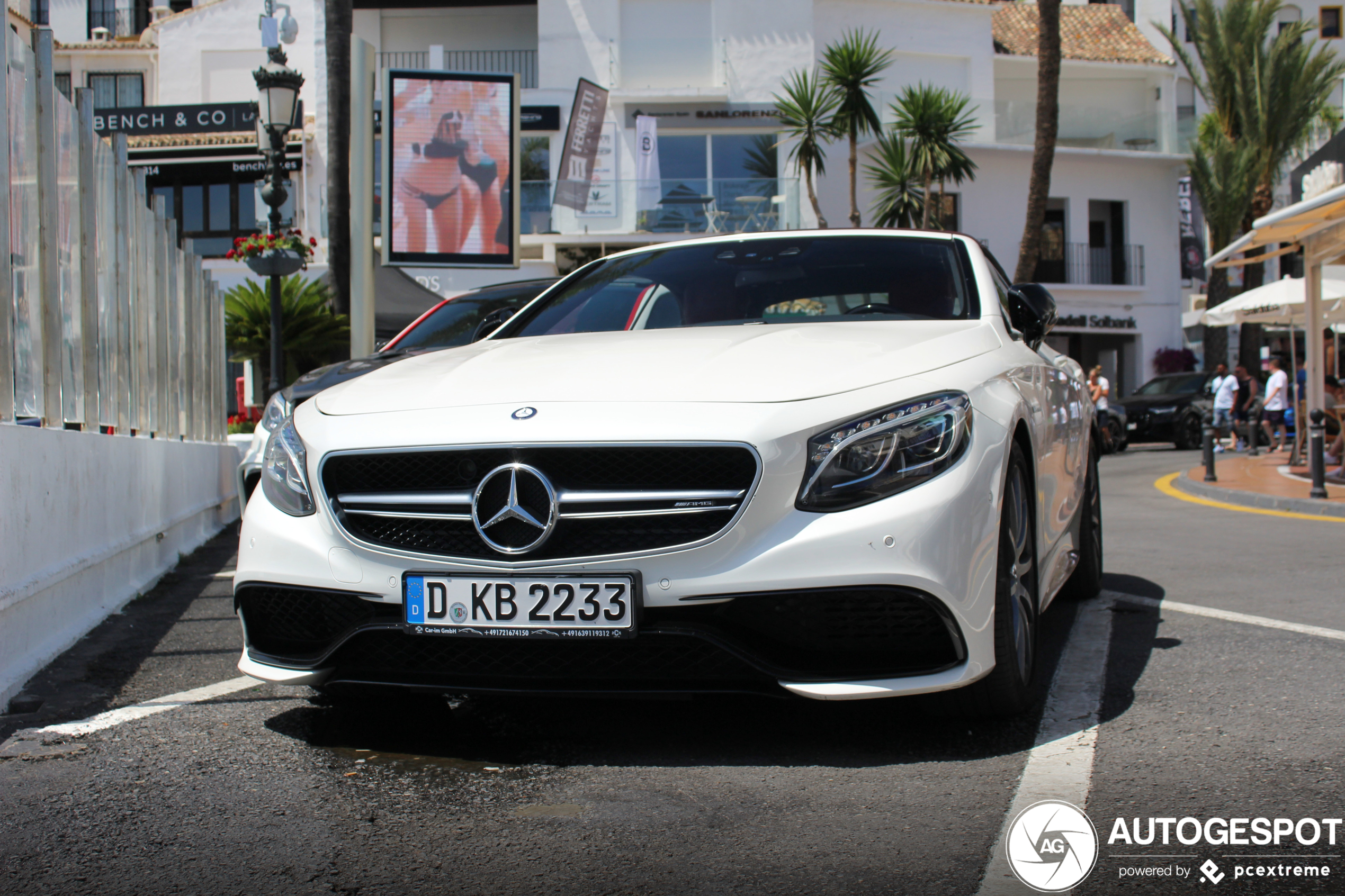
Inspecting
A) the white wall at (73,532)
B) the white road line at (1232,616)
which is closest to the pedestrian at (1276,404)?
the white road line at (1232,616)

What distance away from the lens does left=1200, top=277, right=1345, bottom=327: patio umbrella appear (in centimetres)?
1778

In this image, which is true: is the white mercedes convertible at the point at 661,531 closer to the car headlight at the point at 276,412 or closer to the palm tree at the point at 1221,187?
the car headlight at the point at 276,412

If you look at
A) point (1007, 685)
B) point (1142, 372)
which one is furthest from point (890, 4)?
point (1007, 685)

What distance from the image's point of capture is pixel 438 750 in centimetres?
326

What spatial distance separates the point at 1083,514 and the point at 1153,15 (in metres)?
41.4

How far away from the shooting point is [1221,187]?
33344mm

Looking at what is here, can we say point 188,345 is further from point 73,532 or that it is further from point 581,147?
point 581,147

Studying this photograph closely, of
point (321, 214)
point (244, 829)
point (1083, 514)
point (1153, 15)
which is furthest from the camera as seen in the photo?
point (1153, 15)

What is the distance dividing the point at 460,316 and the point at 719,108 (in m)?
24.8

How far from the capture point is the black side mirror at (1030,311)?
4.34 m

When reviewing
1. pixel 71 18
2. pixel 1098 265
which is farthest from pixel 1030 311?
pixel 71 18

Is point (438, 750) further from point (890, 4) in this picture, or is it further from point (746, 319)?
point (890, 4)

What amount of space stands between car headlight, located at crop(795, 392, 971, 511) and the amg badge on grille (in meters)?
0.59

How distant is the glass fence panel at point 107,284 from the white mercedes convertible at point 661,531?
11.9ft
